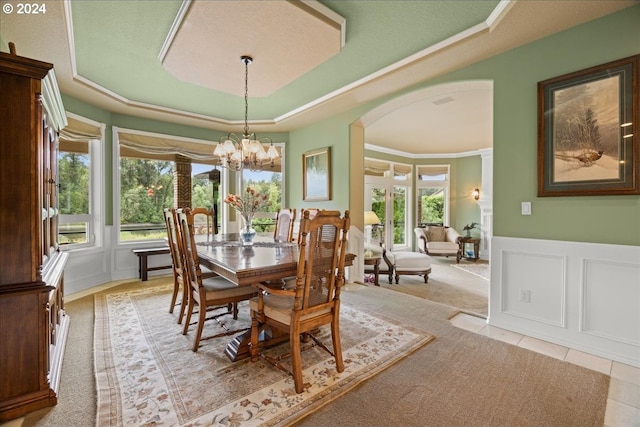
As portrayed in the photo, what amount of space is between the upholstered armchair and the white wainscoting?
155 inches

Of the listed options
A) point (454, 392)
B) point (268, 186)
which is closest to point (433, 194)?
point (268, 186)

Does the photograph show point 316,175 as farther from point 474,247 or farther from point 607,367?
point 474,247

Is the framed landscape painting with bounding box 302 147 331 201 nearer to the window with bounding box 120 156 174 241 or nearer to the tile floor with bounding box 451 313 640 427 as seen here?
the window with bounding box 120 156 174 241

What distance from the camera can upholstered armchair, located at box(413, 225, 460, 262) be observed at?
21.8ft

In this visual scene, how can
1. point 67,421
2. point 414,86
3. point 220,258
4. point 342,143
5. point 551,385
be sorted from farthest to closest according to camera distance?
point 342,143, point 414,86, point 220,258, point 551,385, point 67,421

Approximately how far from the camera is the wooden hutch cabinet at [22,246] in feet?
5.14

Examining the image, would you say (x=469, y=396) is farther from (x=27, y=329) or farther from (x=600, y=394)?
(x=27, y=329)

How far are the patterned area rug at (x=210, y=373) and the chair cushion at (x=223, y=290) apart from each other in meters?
0.42

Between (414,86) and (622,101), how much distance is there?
185 centimetres

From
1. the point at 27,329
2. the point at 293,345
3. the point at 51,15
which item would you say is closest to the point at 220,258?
the point at 293,345

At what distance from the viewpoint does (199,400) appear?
1720 mm

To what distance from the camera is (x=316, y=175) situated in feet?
16.1

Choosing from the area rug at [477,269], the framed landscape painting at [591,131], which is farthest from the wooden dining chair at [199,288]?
the area rug at [477,269]

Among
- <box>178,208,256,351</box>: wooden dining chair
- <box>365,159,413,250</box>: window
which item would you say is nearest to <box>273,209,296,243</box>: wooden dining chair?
<box>178,208,256,351</box>: wooden dining chair
